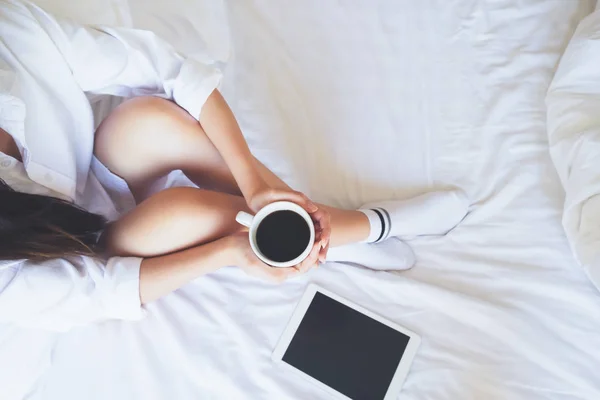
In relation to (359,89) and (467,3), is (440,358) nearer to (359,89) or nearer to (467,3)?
(359,89)

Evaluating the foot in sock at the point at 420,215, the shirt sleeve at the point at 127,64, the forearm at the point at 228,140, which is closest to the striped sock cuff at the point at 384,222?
the foot in sock at the point at 420,215

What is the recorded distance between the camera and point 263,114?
96 cm

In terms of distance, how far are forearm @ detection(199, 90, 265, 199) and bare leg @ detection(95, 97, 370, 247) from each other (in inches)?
1.3

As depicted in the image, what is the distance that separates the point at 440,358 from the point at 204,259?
1.32 ft

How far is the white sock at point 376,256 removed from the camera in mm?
832

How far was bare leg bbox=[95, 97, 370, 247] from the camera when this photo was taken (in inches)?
28.9

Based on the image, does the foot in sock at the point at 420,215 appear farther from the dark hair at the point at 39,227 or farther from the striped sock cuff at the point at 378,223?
the dark hair at the point at 39,227

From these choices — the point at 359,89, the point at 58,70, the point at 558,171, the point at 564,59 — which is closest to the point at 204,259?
the point at 58,70

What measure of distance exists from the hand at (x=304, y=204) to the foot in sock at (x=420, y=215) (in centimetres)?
17

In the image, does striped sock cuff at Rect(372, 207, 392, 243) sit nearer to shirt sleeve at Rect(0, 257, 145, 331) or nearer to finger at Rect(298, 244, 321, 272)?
finger at Rect(298, 244, 321, 272)

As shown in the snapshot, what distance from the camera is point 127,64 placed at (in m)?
0.71

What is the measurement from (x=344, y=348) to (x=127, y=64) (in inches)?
21.9

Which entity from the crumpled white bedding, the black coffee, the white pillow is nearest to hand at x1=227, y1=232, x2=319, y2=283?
the black coffee

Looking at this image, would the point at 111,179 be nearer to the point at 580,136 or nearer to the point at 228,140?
the point at 228,140
